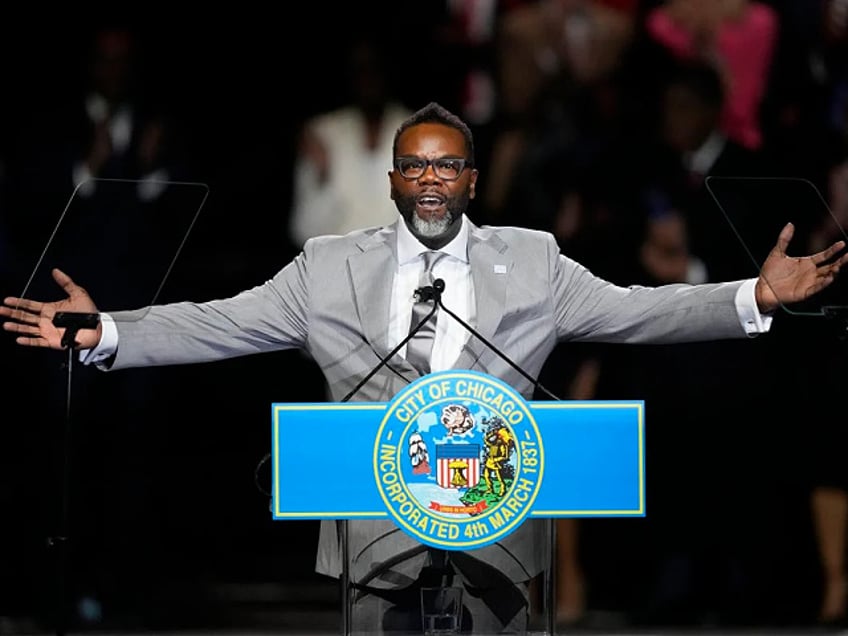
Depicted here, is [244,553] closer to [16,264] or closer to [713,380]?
[16,264]

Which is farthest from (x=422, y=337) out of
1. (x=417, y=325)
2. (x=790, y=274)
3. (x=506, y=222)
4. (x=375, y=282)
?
(x=506, y=222)

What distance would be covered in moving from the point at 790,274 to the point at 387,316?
907mm

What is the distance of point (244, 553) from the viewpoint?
213 inches

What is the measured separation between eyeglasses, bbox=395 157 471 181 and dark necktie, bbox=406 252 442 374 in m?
0.23

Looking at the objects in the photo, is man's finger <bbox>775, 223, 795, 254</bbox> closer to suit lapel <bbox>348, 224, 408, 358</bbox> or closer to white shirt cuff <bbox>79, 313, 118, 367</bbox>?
suit lapel <bbox>348, 224, 408, 358</bbox>

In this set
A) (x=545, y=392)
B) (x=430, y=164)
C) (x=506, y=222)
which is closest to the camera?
(x=545, y=392)

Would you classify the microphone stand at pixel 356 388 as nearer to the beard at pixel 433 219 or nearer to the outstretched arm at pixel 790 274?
the beard at pixel 433 219

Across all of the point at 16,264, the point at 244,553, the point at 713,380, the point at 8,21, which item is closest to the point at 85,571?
the point at 244,553

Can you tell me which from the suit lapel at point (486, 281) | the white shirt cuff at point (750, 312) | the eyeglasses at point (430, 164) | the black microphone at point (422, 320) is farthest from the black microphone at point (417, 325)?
the white shirt cuff at point (750, 312)

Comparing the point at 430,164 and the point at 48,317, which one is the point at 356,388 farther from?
the point at 48,317

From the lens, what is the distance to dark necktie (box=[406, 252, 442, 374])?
3.65 meters

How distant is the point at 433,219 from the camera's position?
365 cm

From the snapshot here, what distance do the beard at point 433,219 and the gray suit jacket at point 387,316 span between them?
0.32 feet

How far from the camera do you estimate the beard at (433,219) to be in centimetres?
365
